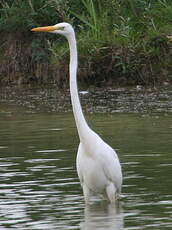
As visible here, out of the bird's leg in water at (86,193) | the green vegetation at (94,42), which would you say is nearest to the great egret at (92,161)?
the bird's leg in water at (86,193)

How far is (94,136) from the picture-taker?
823 cm

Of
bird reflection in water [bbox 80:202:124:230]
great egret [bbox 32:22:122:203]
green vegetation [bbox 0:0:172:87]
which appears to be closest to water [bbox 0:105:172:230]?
bird reflection in water [bbox 80:202:124:230]

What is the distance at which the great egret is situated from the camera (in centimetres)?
811

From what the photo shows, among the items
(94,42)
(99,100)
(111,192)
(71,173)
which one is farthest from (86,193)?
(94,42)

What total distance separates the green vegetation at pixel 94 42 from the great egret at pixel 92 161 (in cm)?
935

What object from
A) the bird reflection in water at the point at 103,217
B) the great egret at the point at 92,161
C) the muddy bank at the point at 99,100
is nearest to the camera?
the bird reflection in water at the point at 103,217

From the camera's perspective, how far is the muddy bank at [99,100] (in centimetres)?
1508

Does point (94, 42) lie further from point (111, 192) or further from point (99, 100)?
point (111, 192)

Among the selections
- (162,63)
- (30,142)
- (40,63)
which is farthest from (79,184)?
(40,63)

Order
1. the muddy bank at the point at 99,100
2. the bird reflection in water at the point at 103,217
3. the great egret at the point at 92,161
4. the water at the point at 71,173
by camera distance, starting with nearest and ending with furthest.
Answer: the bird reflection in water at the point at 103,217
the water at the point at 71,173
the great egret at the point at 92,161
the muddy bank at the point at 99,100

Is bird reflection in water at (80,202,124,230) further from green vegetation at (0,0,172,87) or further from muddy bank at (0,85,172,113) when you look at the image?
green vegetation at (0,0,172,87)

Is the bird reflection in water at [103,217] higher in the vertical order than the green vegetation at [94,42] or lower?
lower

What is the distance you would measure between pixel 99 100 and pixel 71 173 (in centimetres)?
693

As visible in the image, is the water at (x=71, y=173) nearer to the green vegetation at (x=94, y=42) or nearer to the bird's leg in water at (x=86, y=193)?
the bird's leg in water at (x=86, y=193)
